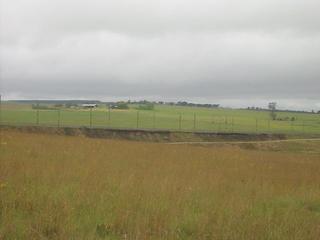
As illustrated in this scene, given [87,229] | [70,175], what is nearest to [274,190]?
[70,175]

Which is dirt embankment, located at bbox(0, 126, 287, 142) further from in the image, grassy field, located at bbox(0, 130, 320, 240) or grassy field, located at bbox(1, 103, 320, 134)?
grassy field, located at bbox(0, 130, 320, 240)

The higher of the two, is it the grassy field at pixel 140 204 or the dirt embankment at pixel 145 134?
the grassy field at pixel 140 204

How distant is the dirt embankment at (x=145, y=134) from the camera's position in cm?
4472

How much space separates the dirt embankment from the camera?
147 ft

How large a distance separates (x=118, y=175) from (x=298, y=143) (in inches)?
1720

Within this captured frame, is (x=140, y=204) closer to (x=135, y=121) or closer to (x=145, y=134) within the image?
(x=145, y=134)

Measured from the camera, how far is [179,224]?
303 inches

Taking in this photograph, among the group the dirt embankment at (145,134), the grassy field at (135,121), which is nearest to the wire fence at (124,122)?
the grassy field at (135,121)

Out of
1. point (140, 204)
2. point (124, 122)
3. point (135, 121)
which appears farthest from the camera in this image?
point (135, 121)

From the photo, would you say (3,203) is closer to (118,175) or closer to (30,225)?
(30,225)

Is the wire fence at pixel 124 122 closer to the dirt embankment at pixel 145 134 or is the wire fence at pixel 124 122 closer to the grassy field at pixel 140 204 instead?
the dirt embankment at pixel 145 134

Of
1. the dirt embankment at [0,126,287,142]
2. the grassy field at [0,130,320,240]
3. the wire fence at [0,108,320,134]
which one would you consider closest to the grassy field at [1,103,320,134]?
the wire fence at [0,108,320,134]

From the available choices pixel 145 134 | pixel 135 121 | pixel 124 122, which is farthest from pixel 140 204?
pixel 135 121

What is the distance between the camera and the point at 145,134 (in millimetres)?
49531
